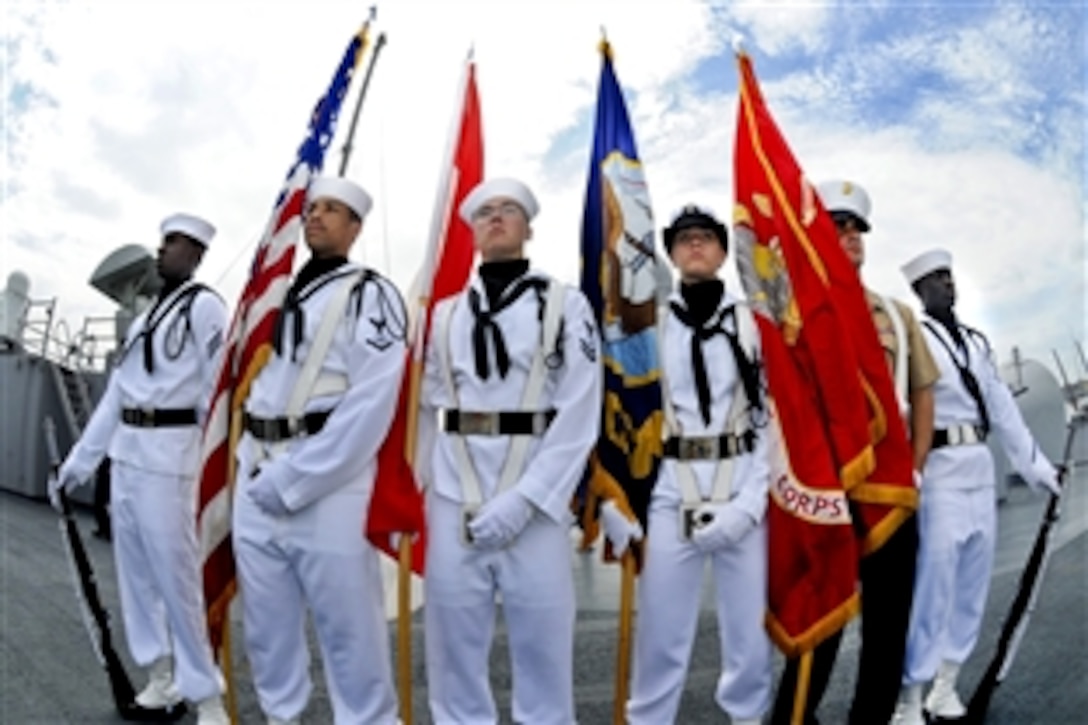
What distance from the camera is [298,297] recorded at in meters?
4.12

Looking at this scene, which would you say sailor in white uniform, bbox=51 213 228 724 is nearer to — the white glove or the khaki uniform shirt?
the white glove

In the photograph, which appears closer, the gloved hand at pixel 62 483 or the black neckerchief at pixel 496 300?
the black neckerchief at pixel 496 300

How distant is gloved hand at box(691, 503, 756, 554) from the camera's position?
12.4 ft

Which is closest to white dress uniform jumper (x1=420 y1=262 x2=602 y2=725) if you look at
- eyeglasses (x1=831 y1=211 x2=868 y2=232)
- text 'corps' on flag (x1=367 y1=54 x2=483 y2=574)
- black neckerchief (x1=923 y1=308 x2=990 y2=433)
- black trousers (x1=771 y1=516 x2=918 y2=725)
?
text 'corps' on flag (x1=367 y1=54 x2=483 y2=574)

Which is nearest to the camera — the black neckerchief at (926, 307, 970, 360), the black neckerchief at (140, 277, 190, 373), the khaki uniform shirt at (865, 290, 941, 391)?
the khaki uniform shirt at (865, 290, 941, 391)

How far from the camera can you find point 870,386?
428cm

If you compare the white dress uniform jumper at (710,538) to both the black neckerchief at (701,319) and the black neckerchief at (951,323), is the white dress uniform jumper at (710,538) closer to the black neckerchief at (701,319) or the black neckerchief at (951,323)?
Result: the black neckerchief at (701,319)

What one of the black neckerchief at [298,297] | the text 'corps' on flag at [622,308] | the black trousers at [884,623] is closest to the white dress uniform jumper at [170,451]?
the black neckerchief at [298,297]

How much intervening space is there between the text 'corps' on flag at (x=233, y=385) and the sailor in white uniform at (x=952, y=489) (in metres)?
3.17

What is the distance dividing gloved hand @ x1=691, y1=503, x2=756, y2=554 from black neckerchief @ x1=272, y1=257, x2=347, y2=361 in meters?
1.62

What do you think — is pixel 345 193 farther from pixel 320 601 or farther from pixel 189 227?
pixel 320 601

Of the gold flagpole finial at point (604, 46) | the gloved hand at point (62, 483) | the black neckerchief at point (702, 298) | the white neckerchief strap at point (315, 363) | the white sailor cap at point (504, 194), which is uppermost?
the gold flagpole finial at point (604, 46)

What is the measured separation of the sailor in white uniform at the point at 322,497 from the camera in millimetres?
3818

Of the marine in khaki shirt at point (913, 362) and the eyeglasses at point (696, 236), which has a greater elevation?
the eyeglasses at point (696, 236)
